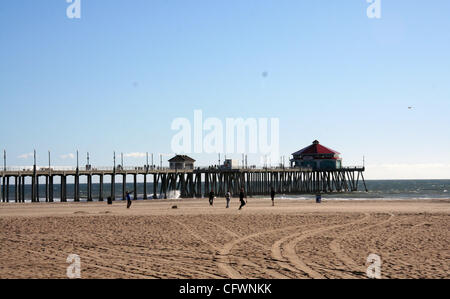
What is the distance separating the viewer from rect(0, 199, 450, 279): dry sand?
1157 centimetres

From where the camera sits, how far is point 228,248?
15180 mm

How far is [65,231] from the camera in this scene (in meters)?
20.5

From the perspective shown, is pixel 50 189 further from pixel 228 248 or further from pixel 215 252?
pixel 215 252

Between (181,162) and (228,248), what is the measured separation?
61.4 m

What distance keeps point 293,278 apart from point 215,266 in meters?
2.13

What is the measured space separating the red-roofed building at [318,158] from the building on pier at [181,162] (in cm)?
2788

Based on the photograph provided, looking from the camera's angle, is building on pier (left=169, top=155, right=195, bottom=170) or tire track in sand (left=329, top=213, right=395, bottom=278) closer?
tire track in sand (left=329, top=213, right=395, bottom=278)

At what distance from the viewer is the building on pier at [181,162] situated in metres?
75.9

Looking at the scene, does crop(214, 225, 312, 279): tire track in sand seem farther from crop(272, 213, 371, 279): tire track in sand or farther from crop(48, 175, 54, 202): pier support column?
crop(48, 175, 54, 202): pier support column

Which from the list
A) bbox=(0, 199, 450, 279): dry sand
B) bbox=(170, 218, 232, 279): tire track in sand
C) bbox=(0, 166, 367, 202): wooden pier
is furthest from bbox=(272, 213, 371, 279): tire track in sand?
bbox=(0, 166, 367, 202): wooden pier

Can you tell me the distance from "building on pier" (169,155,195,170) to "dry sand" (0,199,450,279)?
51612mm

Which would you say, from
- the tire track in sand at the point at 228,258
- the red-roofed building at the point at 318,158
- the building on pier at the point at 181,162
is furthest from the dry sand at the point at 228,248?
the red-roofed building at the point at 318,158

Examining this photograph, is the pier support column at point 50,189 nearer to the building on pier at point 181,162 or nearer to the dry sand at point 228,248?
the building on pier at point 181,162
